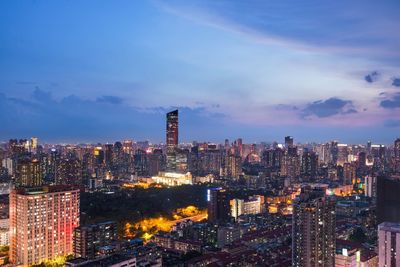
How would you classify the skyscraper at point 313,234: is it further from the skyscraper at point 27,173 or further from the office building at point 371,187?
the skyscraper at point 27,173

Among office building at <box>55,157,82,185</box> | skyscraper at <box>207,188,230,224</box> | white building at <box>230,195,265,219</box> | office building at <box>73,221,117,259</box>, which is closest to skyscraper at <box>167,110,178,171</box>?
office building at <box>55,157,82,185</box>

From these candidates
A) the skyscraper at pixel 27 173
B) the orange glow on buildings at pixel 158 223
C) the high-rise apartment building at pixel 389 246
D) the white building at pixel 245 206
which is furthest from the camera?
the skyscraper at pixel 27 173

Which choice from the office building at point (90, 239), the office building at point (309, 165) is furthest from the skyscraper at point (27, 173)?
the office building at point (309, 165)

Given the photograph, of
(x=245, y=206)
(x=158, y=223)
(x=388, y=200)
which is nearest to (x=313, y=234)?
(x=388, y=200)

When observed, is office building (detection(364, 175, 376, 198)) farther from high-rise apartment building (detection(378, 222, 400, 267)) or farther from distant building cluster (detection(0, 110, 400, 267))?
high-rise apartment building (detection(378, 222, 400, 267))

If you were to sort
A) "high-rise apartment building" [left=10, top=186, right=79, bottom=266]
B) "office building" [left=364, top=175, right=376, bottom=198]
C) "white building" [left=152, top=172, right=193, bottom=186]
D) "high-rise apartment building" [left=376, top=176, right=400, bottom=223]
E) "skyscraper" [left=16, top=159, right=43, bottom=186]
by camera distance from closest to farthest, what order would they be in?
"high-rise apartment building" [left=10, top=186, right=79, bottom=266] < "high-rise apartment building" [left=376, top=176, right=400, bottom=223] < "skyscraper" [left=16, top=159, right=43, bottom=186] < "office building" [left=364, top=175, right=376, bottom=198] < "white building" [left=152, top=172, right=193, bottom=186]

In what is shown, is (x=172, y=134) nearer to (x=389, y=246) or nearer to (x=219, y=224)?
(x=219, y=224)
